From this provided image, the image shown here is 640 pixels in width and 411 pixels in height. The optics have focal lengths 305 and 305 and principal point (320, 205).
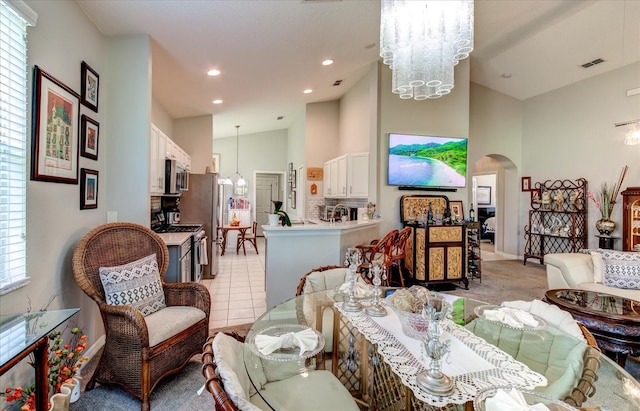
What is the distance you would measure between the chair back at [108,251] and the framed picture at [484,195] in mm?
10814

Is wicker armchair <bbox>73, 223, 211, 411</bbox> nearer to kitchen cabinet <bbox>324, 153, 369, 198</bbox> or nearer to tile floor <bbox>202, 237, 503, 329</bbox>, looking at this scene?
tile floor <bbox>202, 237, 503, 329</bbox>

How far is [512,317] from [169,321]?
86.3 inches

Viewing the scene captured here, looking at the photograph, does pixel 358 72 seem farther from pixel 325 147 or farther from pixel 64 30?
pixel 64 30

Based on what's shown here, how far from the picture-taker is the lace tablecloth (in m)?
1.11

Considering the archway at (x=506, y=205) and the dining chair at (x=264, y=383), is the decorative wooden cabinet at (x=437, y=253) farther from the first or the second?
the dining chair at (x=264, y=383)

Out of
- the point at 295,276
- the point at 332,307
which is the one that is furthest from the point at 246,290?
the point at 332,307

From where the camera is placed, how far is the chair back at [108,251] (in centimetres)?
210

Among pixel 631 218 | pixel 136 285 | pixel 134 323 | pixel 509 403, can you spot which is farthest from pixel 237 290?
pixel 631 218

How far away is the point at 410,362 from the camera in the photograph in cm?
128

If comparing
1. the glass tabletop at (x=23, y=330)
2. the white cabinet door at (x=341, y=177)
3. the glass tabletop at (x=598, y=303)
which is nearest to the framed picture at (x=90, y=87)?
the glass tabletop at (x=23, y=330)

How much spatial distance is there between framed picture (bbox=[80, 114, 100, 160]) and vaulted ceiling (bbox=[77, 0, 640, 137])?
87cm

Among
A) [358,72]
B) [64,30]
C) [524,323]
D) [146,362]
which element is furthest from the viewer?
[358,72]

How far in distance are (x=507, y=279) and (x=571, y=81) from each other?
13.1 ft

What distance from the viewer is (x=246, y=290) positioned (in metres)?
4.54
